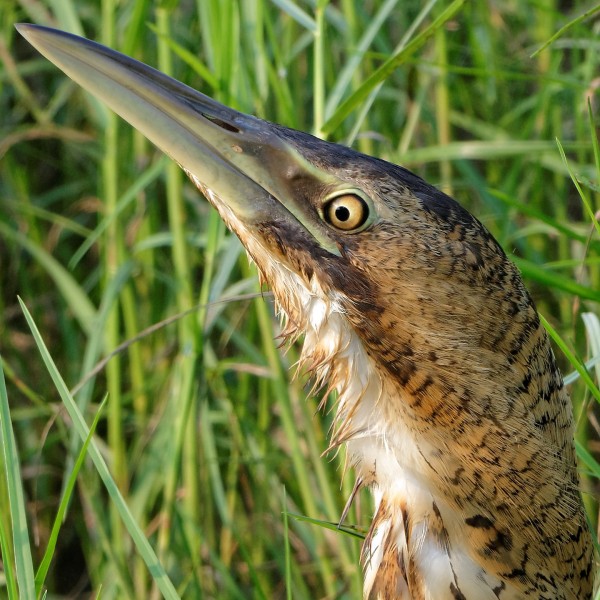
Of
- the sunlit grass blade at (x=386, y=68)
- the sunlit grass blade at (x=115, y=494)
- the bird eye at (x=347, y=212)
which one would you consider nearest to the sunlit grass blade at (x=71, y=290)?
the sunlit grass blade at (x=386, y=68)

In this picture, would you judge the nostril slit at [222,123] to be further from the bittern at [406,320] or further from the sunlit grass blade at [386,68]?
the sunlit grass blade at [386,68]

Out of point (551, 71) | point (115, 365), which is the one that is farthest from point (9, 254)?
point (551, 71)

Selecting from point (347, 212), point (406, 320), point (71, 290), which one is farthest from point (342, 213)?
point (71, 290)

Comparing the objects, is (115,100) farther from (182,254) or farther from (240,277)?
(240,277)

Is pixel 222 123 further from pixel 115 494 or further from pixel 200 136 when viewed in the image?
pixel 115 494

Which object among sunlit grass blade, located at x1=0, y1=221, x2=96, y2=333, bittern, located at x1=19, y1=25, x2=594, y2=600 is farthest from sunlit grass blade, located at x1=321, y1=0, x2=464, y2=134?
sunlit grass blade, located at x1=0, y1=221, x2=96, y2=333

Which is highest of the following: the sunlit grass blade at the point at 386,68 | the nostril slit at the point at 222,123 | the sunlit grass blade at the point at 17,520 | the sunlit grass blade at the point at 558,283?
the sunlit grass blade at the point at 386,68

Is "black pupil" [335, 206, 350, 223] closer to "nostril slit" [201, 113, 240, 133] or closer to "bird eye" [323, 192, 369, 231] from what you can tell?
"bird eye" [323, 192, 369, 231]
